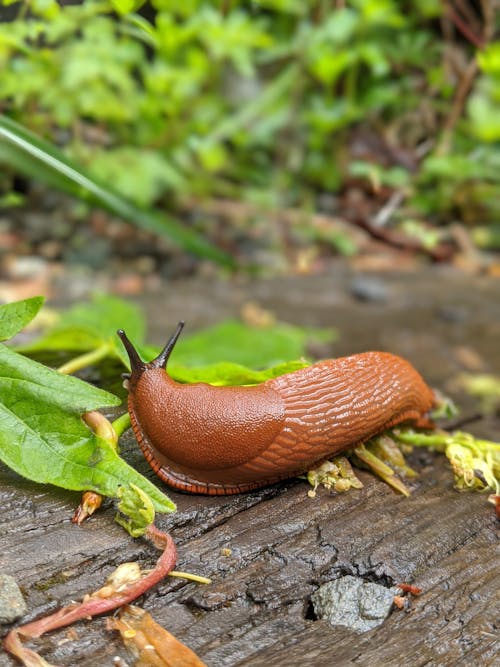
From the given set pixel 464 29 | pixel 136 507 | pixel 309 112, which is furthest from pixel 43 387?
pixel 309 112

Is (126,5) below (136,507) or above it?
above

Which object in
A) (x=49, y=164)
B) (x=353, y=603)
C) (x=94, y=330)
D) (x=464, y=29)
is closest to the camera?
(x=353, y=603)

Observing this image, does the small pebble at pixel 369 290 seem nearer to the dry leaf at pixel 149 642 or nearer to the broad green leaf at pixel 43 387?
the broad green leaf at pixel 43 387

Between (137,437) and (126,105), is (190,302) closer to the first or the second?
(126,105)

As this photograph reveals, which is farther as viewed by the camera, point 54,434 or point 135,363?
point 135,363

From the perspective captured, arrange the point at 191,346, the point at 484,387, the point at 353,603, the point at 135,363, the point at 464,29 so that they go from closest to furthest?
1. the point at 353,603
2. the point at 135,363
3. the point at 191,346
4. the point at 484,387
5. the point at 464,29

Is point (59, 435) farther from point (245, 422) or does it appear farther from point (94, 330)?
point (94, 330)
